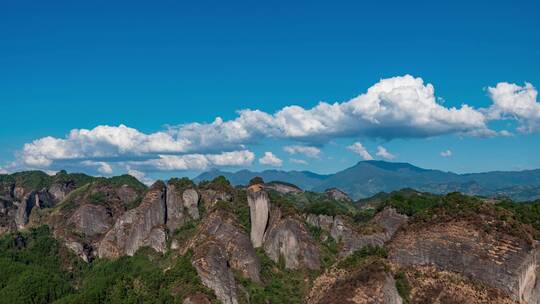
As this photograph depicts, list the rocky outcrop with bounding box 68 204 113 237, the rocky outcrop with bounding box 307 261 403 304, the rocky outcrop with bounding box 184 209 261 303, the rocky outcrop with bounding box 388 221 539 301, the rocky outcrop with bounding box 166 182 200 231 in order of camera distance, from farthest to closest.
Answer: the rocky outcrop with bounding box 68 204 113 237, the rocky outcrop with bounding box 166 182 200 231, the rocky outcrop with bounding box 184 209 261 303, the rocky outcrop with bounding box 388 221 539 301, the rocky outcrop with bounding box 307 261 403 304

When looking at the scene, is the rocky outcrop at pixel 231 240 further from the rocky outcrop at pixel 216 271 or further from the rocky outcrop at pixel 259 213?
the rocky outcrop at pixel 259 213

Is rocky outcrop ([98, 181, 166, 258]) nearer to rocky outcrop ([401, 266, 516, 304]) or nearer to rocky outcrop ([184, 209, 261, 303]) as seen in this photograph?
rocky outcrop ([184, 209, 261, 303])

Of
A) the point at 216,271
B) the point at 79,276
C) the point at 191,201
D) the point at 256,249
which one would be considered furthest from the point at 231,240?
the point at 79,276

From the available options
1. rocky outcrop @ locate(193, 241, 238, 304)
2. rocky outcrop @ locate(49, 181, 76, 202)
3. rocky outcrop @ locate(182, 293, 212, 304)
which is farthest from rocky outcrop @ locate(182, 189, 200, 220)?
rocky outcrop @ locate(49, 181, 76, 202)

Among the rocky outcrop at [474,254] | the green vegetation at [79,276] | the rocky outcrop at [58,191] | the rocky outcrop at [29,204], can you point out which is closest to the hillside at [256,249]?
the rocky outcrop at [474,254]

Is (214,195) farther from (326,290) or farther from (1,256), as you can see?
(326,290)

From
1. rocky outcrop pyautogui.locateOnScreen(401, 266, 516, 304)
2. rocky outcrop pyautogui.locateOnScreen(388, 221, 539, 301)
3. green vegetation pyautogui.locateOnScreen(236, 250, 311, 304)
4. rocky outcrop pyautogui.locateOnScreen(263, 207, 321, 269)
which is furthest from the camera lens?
rocky outcrop pyautogui.locateOnScreen(263, 207, 321, 269)
